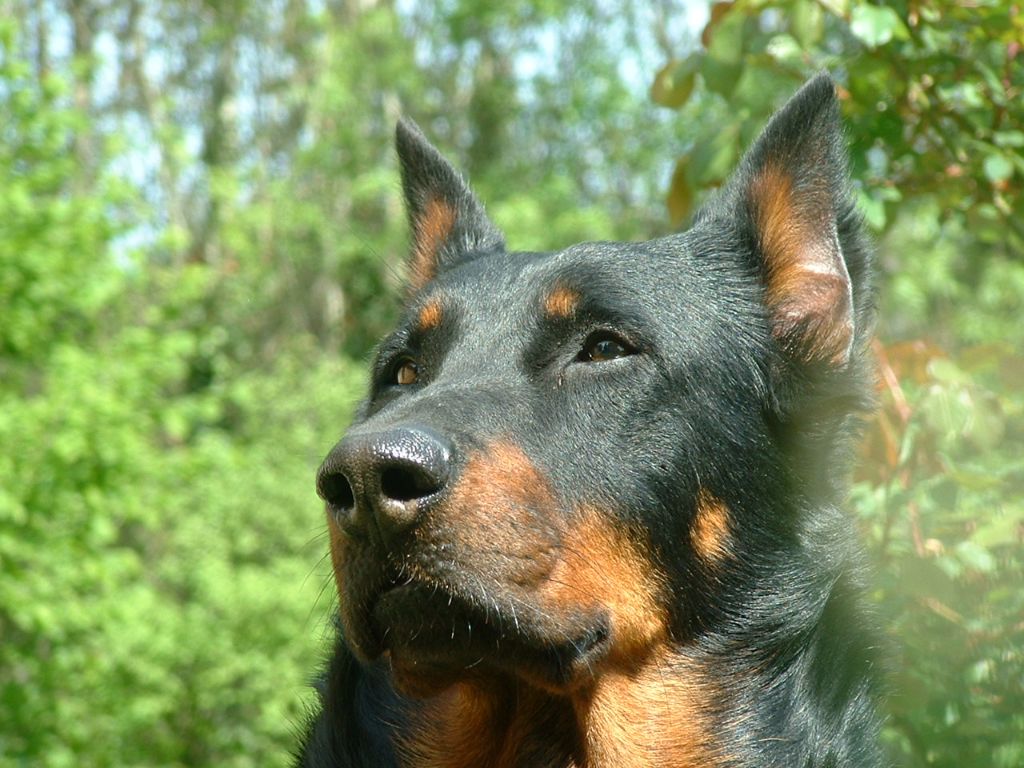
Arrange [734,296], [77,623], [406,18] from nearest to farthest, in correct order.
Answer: [734,296] → [77,623] → [406,18]

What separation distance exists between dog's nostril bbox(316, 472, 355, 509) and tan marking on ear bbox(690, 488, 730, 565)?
107cm

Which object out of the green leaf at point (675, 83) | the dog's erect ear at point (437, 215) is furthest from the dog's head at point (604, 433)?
the green leaf at point (675, 83)

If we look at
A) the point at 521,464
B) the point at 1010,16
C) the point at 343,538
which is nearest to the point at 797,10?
the point at 1010,16

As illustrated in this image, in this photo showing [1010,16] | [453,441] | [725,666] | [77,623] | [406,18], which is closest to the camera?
[453,441]

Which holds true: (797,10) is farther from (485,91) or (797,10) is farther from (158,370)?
(485,91)

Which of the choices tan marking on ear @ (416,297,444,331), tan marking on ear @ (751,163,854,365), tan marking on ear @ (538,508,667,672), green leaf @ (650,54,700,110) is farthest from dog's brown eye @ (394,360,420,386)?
green leaf @ (650,54,700,110)

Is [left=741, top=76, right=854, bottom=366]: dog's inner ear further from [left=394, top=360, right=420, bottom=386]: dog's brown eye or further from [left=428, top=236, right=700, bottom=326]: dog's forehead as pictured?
[left=394, top=360, right=420, bottom=386]: dog's brown eye

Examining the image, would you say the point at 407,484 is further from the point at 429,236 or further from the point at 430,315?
the point at 429,236

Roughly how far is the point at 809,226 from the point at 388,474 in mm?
1619

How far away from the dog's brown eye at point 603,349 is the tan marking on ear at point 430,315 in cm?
52

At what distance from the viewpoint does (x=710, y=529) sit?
3498 millimetres

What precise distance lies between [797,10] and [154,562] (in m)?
12.3

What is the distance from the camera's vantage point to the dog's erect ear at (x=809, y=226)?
3.59 m

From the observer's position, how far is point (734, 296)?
3750mm
